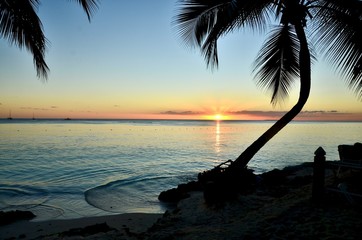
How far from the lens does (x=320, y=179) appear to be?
572 cm

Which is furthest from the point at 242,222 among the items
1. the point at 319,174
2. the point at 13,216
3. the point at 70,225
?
the point at 13,216

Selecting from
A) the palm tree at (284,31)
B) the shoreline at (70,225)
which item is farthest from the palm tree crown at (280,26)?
the shoreline at (70,225)

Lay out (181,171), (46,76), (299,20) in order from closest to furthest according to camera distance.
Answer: (46,76) < (299,20) < (181,171)

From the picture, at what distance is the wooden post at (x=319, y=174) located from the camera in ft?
18.5

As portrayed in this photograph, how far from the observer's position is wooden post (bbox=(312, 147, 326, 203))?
18.5ft

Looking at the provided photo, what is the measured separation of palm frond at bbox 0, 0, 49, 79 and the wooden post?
634cm

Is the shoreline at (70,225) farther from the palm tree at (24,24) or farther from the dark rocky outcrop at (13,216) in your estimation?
the palm tree at (24,24)

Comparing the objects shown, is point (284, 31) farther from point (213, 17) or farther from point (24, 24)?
point (24, 24)

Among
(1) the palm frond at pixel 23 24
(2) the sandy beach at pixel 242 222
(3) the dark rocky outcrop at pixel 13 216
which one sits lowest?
(3) the dark rocky outcrop at pixel 13 216

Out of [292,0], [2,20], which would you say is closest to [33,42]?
[2,20]

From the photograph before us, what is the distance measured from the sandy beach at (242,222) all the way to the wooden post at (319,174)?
16 cm

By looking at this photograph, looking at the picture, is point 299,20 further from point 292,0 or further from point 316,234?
point 316,234

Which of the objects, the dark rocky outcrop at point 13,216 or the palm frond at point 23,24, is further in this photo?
the dark rocky outcrop at point 13,216

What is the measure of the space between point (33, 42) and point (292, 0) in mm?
5952
